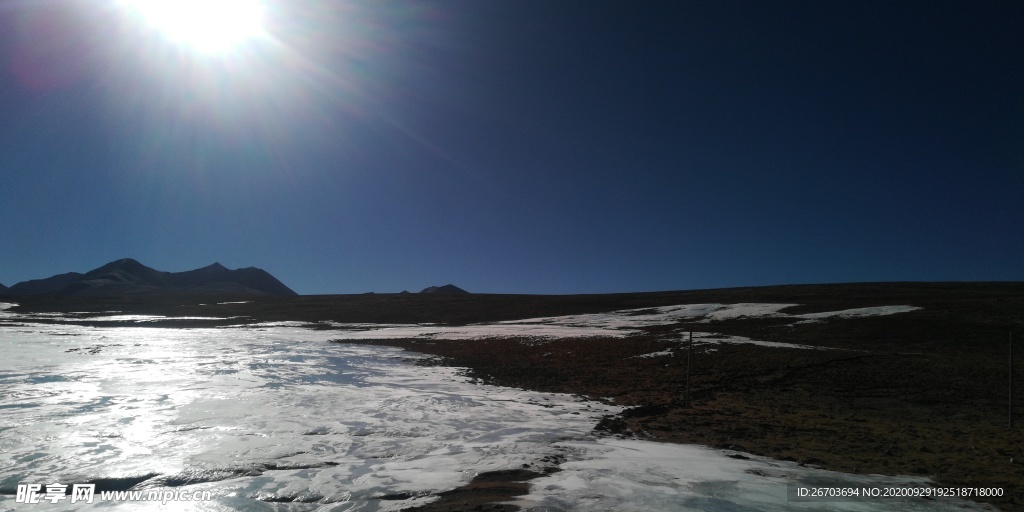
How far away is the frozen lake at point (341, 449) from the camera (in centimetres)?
761

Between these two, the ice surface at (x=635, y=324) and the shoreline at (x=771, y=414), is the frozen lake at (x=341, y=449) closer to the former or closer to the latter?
the shoreline at (x=771, y=414)

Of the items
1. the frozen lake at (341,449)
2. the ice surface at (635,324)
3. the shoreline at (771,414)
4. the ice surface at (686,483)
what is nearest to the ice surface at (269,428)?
the frozen lake at (341,449)

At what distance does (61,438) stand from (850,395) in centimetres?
2267

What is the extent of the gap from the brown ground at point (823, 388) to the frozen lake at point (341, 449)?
3.64 ft

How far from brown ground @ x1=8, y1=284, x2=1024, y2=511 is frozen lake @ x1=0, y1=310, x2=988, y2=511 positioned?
3.64 feet

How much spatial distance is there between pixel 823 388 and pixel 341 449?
56.6 feet

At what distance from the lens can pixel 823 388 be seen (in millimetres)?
18344

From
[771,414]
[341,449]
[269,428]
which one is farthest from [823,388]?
[269,428]

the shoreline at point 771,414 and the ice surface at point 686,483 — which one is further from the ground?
the ice surface at point 686,483

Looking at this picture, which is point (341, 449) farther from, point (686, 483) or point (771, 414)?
point (771, 414)

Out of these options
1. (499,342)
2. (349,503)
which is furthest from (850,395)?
(499,342)

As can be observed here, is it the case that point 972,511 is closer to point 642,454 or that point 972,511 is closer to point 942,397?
point 642,454

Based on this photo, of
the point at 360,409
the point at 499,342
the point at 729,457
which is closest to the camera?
the point at 729,457

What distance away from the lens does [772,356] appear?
23.5 metres
